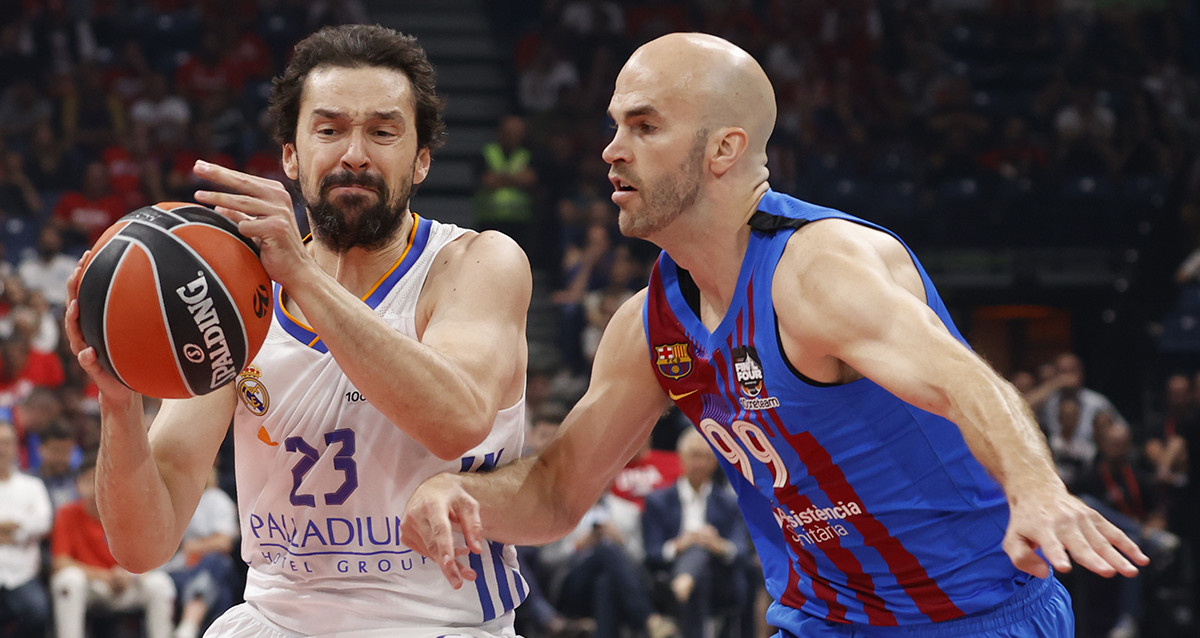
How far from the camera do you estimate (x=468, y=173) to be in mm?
15492

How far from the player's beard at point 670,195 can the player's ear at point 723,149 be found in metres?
0.03

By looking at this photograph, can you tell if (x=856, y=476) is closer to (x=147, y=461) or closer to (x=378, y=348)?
(x=378, y=348)

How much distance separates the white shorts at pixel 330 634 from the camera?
3.30m

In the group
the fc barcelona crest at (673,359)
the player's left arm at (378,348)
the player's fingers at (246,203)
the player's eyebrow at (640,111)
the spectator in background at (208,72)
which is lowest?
the fc barcelona crest at (673,359)

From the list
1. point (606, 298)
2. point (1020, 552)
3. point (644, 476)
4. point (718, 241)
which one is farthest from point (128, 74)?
point (1020, 552)

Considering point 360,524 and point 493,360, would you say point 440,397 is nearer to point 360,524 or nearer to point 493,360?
point 493,360

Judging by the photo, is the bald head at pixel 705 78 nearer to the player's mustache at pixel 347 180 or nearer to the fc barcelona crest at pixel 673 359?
the fc barcelona crest at pixel 673 359

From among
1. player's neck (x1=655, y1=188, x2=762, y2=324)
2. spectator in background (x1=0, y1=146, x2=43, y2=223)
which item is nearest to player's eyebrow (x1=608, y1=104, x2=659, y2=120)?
player's neck (x1=655, y1=188, x2=762, y2=324)

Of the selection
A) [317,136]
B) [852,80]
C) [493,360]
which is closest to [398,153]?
[317,136]

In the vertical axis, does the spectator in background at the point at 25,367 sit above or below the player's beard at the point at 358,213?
below

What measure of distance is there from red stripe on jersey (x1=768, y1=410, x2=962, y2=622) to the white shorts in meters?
0.95

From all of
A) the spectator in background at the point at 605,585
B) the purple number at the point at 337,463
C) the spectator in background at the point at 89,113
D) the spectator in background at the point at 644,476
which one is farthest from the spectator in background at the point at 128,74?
the purple number at the point at 337,463

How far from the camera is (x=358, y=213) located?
11.4 ft

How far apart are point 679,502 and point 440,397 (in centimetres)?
650
